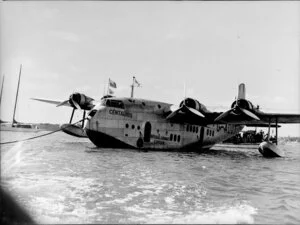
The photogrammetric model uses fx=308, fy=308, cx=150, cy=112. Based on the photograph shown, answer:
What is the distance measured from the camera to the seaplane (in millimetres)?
20891

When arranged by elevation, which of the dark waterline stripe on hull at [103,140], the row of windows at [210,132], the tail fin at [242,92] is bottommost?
the dark waterline stripe on hull at [103,140]

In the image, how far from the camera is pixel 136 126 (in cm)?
2211

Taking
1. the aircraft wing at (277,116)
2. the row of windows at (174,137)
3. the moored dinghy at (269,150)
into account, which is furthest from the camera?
the row of windows at (174,137)

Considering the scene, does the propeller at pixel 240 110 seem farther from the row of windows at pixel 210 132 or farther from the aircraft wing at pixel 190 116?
the row of windows at pixel 210 132

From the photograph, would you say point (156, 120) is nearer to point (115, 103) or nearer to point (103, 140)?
point (115, 103)

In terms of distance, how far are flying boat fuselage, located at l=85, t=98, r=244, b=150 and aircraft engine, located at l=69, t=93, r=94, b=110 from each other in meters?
6.28

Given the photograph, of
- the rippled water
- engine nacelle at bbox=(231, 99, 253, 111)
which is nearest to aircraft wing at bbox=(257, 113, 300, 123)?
engine nacelle at bbox=(231, 99, 253, 111)

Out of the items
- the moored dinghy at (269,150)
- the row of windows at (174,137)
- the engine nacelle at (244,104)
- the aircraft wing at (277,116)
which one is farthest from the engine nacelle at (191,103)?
the moored dinghy at (269,150)

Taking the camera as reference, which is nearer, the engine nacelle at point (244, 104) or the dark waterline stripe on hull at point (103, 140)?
the dark waterline stripe on hull at point (103, 140)

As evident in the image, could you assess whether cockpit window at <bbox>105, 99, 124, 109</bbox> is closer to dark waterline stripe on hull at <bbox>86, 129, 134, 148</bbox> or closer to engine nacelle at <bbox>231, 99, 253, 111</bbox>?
dark waterline stripe on hull at <bbox>86, 129, 134, 148</bbox>

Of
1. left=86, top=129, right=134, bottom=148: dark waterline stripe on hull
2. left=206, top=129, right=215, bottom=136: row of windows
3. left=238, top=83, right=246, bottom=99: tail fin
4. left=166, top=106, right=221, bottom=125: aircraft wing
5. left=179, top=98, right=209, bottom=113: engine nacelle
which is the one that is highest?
left=238, top=83, right=246, bottom=99: tail fin

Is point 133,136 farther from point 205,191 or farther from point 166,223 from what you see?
point 166,223

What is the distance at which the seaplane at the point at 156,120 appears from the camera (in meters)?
→ 20.9

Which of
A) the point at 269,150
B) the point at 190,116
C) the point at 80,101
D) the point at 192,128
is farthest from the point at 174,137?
the point at 80,101
